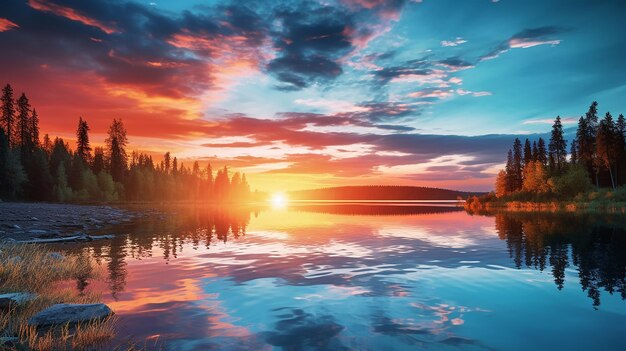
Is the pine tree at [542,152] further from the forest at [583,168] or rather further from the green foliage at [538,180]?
the green foliage at [538,180]

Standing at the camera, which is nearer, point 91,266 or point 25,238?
point 91,266

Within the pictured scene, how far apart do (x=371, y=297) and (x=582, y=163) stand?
10682 cm

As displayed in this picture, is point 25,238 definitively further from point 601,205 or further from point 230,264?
point 601,205

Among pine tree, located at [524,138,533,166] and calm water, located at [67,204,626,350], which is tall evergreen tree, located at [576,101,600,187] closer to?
pine tree, located at [524,138,533,166]

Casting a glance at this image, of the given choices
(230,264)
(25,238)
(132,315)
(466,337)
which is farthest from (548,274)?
(25,238)

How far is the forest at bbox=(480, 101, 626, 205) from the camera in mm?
90256

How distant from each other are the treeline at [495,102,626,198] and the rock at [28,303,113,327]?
335 feet

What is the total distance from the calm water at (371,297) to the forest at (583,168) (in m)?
71.9

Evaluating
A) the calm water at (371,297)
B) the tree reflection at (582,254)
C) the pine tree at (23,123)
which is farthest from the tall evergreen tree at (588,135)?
the pine tree at (23,123)

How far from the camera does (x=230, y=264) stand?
23.4 m

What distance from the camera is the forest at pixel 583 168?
90256mm

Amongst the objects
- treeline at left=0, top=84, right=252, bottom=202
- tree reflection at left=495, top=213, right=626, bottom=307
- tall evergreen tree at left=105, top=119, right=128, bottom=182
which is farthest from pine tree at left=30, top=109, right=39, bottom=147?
tree reflection at left=495, top=213, right=626, bottom=307

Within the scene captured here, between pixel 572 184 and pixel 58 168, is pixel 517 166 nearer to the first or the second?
pixel 572 184

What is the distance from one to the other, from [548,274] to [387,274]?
8.47m
